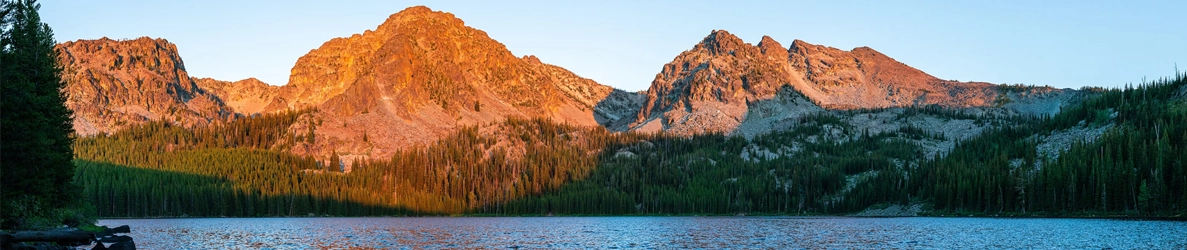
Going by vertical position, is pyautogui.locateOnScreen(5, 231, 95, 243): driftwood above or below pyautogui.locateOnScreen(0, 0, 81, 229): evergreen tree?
below

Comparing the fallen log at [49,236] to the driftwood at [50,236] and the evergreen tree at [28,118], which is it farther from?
the evergreen tree at [28,118]

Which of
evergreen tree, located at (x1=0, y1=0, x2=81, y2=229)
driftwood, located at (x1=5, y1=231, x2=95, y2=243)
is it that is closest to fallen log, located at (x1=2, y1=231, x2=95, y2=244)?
driftwood, located at (x1=5, y1=231, x2=95, y2=243)

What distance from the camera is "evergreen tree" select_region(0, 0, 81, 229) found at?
2430 inches

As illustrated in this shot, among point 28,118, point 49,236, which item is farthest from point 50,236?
point 28,118

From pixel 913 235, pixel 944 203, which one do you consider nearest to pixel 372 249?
pixel 913 235

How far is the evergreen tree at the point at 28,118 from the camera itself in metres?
61.7

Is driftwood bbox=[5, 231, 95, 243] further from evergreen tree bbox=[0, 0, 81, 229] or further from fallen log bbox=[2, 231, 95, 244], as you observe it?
evergreen tree bbox=[0, 0, 81, 229]

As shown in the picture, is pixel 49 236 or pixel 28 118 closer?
pixel 49 236

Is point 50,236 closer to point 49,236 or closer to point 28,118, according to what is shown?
point 49,236

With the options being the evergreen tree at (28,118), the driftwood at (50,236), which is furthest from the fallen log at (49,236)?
the evergreen tree at (28,118)

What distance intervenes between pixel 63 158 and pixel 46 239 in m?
19.8

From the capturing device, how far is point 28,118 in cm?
6328

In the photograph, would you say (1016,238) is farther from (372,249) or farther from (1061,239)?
(372,249)

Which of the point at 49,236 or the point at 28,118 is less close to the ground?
the point at 28,118
